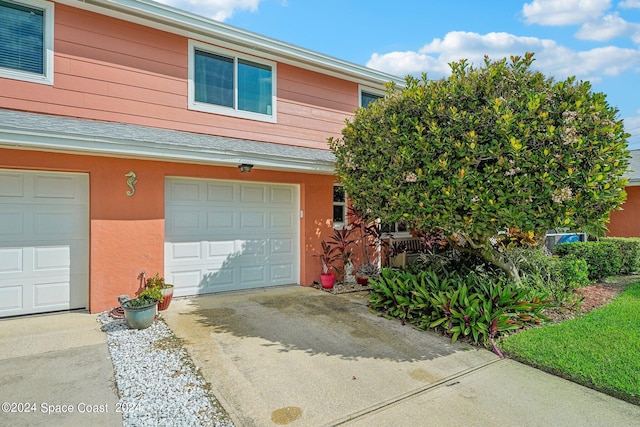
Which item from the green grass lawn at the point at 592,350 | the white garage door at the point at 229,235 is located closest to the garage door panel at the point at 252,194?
the white garage door at the point at 229,235

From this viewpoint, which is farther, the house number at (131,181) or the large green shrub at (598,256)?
the large green shrub at (598,256)

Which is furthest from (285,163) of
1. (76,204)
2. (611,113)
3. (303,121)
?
(611,113)

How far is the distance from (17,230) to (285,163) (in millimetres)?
4305

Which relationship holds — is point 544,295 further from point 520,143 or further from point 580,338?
point 520,143

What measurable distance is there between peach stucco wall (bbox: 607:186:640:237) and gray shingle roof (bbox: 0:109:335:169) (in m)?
12.0

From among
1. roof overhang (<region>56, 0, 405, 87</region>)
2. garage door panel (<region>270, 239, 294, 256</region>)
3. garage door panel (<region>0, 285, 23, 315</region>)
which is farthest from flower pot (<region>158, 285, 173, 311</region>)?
roof overhang (<region>56, 0, 405, 87</region>)

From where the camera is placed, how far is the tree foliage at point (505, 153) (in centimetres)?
417

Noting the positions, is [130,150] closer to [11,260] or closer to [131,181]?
[131,181]

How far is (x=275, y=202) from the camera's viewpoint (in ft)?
25.0

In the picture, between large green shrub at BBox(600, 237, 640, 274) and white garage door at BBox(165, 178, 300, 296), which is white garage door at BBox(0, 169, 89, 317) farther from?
large green shrub at BBox(600, 237, 640, 274)

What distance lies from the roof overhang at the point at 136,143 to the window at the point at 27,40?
0.68 metres

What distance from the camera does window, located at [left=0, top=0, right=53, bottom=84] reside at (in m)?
5.21

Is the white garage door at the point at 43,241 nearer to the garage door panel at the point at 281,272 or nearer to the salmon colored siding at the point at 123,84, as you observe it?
the salmon colored siding at the point at 123,84

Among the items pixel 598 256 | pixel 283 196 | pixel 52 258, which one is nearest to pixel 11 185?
pixel 52 258
